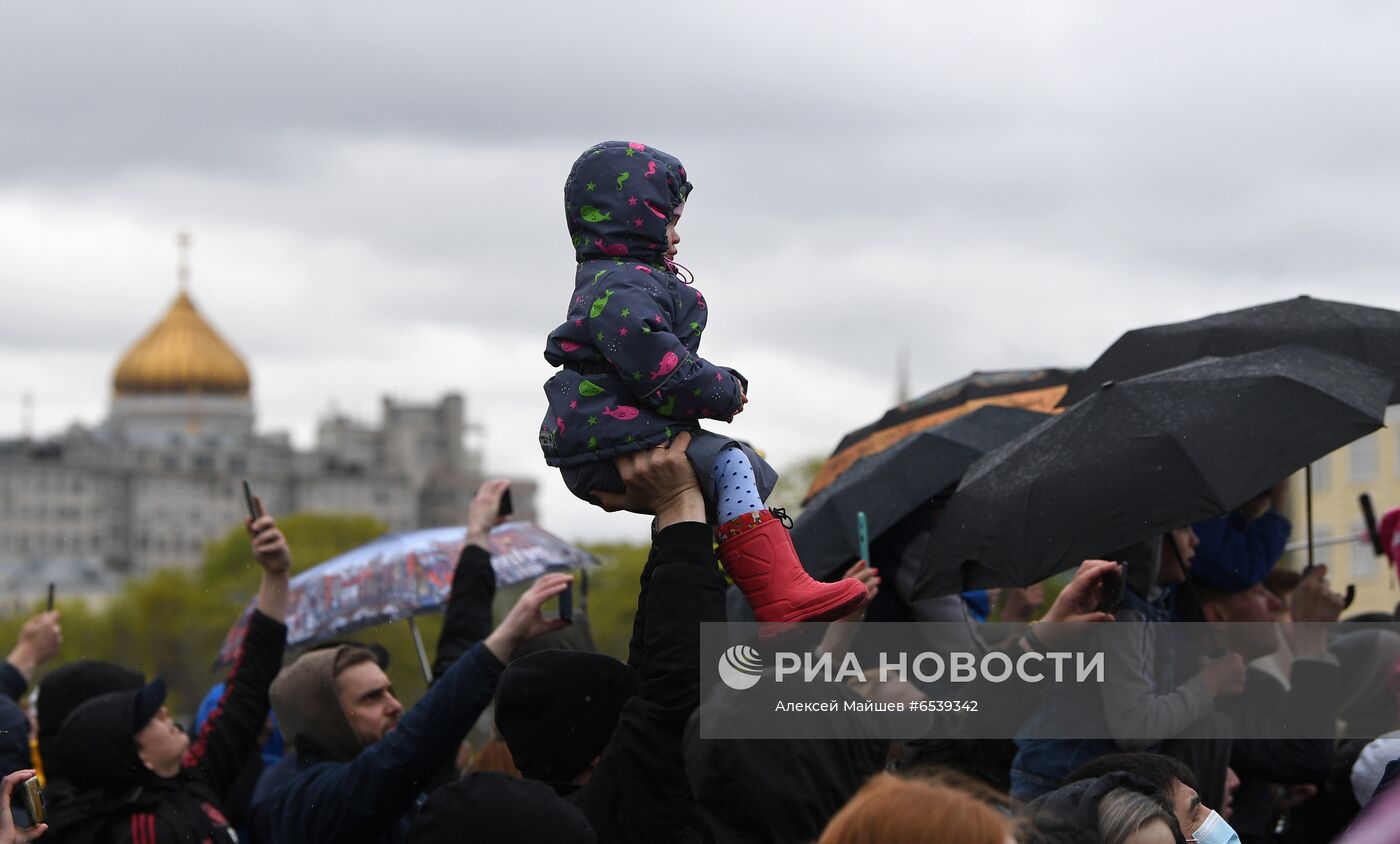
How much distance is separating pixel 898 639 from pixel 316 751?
1.96 meters

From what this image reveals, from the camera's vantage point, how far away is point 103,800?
6984 mm

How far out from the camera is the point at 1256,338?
27.0 ft

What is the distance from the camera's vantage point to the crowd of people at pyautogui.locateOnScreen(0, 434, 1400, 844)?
16.7ft

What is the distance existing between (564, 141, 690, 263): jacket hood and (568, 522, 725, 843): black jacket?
2.87ft

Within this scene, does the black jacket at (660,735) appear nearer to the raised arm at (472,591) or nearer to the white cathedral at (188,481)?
the raised arm at (472,591)

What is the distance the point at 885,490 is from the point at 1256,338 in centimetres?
152

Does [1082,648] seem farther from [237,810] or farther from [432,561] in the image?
[432,561]

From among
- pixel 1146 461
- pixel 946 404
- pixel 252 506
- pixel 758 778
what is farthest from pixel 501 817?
pixel 946 404

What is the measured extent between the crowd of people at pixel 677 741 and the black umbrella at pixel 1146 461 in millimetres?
257

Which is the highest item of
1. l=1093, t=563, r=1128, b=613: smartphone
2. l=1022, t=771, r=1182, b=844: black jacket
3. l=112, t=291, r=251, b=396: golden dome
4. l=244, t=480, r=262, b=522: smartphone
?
l=112, t=291, r=251, b=396: golden dome

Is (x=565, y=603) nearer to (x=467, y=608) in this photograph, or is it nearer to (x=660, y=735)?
(x=467, y=608)

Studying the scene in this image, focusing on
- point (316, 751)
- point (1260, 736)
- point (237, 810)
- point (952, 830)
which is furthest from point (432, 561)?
point (952, 830)

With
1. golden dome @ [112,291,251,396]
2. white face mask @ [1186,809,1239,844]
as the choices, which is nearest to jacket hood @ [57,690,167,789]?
white face mask @ [1186,809,1239,844]

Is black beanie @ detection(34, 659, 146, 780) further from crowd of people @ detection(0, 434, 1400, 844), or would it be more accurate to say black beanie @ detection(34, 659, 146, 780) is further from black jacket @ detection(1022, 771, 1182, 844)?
black jacket @ detection(1022, 771, 1182, 844)
